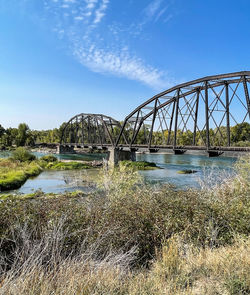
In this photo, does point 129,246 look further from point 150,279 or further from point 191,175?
point 191,175

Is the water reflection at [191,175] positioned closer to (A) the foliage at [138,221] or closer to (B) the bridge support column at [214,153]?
(B) the bridge support column at [214,153]

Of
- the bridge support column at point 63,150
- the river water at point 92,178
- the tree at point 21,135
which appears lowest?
the river water at point 92,178

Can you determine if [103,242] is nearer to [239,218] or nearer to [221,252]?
[221,252]

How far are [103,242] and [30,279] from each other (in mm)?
2605

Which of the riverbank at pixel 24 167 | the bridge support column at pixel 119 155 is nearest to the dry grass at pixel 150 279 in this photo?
the riverbank at pixel 24 167

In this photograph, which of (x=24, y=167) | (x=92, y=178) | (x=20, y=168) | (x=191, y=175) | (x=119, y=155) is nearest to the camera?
(x=92, y=178)

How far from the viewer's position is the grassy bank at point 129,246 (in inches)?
198

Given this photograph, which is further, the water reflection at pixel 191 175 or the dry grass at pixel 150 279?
the water reflection at pixel 191 175

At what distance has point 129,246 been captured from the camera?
7.57 metres

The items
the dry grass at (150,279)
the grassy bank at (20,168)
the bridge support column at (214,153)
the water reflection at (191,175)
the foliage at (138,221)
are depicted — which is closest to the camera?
the dry grass at (150,279)

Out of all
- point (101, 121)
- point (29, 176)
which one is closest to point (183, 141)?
point (101, 121)

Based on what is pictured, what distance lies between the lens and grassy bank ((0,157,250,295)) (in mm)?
5039

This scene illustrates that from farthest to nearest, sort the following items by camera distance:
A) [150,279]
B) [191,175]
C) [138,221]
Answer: [191,175], [138,221], [150,279]

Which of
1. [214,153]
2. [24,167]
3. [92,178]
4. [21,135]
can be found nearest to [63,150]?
[21,135]
